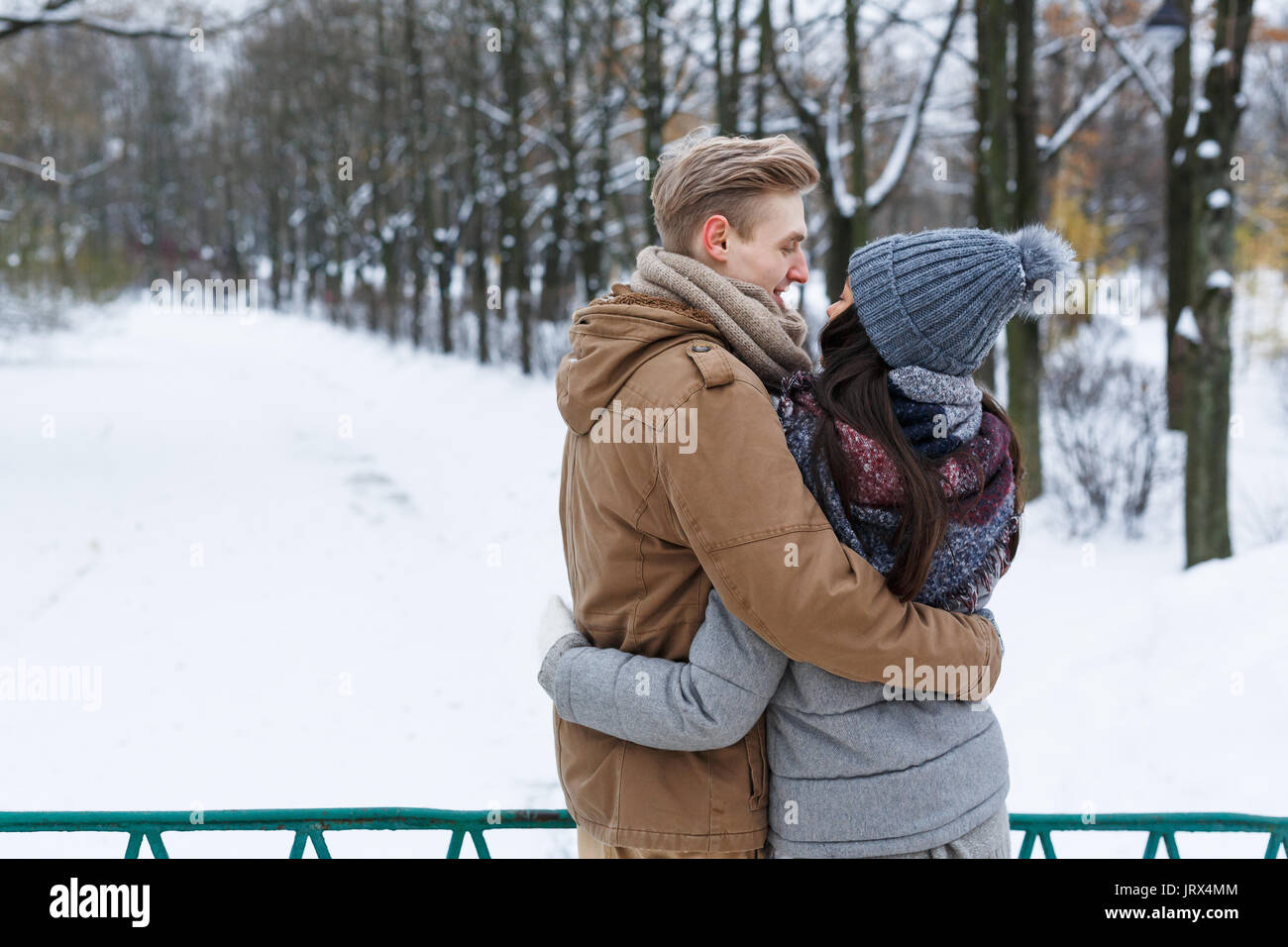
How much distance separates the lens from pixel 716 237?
1718 millimetres

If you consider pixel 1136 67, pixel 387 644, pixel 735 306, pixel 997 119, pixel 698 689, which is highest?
pixel 1136 67

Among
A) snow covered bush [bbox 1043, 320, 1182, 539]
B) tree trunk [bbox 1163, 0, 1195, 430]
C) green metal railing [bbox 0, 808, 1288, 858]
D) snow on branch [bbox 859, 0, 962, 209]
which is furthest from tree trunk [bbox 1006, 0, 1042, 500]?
green metal railing [bbox 0, 808, 1288, 858]

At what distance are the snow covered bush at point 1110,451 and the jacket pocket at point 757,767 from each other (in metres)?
7.43

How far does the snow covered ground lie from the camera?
16.0 ft

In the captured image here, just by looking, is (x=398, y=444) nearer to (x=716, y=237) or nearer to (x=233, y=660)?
(x=233, y=660)

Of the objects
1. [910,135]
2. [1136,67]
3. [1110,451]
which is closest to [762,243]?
[1110,451]

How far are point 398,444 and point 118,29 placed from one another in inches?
212

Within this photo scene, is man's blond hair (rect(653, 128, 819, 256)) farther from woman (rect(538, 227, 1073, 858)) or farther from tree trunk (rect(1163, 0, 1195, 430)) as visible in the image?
tree trunk (rect(1163, 0, 1195, 430))

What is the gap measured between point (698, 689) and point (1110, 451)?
804cm

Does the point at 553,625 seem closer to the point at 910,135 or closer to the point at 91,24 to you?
the point at 910,135

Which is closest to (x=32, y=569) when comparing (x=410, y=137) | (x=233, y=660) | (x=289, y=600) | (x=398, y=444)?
(x=289, y=600)

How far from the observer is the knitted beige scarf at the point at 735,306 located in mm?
1681

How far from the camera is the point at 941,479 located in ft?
5.20
